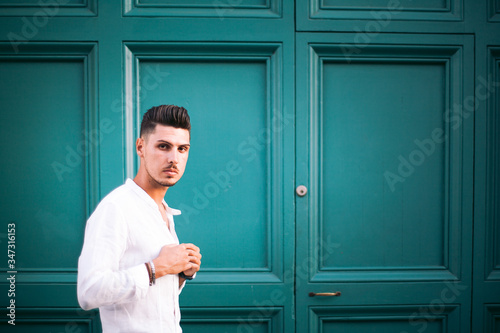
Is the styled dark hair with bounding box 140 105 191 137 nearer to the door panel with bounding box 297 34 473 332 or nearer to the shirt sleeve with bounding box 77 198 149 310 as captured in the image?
the shirt sleeve with bounding box 77 198 149 310

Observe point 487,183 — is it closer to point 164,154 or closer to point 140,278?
point 164,154

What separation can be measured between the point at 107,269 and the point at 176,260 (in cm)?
24

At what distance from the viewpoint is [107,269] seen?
46.0 inches

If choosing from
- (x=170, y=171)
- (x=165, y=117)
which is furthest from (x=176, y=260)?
(x=165, y=117)

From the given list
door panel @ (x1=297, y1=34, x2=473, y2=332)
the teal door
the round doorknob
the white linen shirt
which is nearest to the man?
the white linen shirt

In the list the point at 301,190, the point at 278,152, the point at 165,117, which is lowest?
the point at 301,190

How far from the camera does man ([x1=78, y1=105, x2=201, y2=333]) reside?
3.83 feet

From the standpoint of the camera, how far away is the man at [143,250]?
3.83 ft

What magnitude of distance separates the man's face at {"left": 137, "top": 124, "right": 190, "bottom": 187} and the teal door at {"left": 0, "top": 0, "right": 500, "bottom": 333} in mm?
876

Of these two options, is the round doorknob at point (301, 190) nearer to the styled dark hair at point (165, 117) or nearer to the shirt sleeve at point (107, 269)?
the styled dark hair at point (165, 117)

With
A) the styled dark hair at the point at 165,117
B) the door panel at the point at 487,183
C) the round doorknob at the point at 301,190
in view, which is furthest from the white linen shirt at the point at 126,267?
the door panel at the point at 487,183

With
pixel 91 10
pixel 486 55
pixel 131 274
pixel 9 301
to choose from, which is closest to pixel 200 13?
pixel 91 10

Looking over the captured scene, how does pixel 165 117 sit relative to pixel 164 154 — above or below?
above

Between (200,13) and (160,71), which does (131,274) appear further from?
(200,13)
